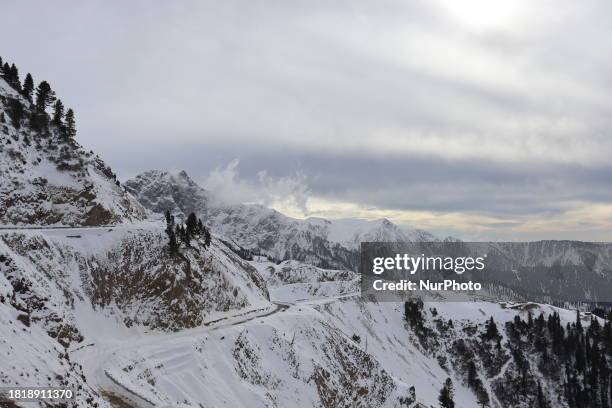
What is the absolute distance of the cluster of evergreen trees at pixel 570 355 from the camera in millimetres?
151875

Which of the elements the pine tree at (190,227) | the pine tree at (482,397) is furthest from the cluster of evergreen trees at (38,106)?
the pine tree at (482,397)

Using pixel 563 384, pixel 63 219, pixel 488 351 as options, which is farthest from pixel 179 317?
pixel 563 384

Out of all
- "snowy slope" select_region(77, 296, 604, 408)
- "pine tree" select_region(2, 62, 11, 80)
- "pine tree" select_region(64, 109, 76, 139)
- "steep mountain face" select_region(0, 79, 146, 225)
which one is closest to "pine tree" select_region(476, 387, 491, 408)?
"snowy slope" select_region(77, 296, 604, 408)

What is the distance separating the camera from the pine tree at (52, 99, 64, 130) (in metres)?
97.6

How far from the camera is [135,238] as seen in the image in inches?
2990

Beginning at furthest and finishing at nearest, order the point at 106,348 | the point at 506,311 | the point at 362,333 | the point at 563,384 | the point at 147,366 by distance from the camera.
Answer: the point at 506,311 < the point at 563,384 < the point at 362,333 < the point at 106,348 < the point at 147,366

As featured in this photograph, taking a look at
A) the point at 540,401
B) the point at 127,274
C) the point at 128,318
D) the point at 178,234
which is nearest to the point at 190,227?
the point at 178,234

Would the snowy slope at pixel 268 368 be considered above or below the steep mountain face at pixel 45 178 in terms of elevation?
below

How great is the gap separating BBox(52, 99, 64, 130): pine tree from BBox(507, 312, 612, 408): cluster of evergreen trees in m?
147

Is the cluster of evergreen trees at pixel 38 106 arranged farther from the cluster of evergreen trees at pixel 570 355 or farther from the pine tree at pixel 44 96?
the cluster of evergreen trees at pixel 570 355

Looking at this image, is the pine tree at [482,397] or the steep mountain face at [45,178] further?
the pine tree at [482,397]

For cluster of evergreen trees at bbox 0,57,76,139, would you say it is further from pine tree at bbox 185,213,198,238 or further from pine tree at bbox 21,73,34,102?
pine tree at bbox 185,213,198,238

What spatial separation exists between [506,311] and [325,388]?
5088 inches

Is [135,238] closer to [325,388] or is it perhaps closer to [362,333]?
[325,388]
